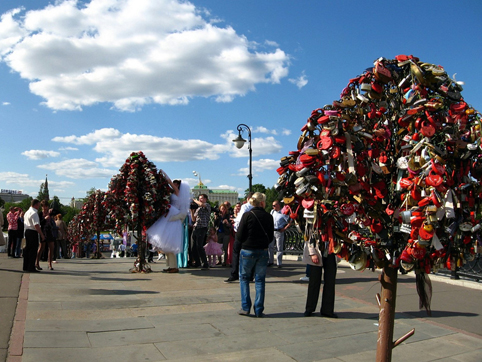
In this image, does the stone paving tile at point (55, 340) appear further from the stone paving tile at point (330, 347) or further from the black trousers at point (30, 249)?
the black trousers at point (30, 249)

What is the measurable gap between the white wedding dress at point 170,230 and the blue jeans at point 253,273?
4090mm

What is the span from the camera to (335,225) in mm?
3117

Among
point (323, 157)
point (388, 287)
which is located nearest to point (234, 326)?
point (388, 287)

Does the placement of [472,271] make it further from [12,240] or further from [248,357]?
[12,240]

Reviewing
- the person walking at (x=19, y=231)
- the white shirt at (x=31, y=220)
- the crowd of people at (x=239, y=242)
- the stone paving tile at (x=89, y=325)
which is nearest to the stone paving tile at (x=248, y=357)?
the crowd of people at (x=239, y=242)

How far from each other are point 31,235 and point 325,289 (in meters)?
7.18

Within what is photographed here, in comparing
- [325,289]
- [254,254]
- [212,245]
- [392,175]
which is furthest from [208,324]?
[212,245]

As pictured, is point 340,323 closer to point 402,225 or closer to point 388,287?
point 388,287

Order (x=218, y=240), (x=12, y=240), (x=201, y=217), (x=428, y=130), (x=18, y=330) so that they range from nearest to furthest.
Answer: (x=428, y=130) → (x=18, y=330) → (x=201, y=217) → (x=218, y=240) → (x=12, y=240)

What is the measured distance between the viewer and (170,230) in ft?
33.9

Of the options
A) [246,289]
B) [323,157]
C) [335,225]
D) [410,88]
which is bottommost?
[246,289]

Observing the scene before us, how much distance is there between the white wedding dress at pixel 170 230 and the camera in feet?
33.5

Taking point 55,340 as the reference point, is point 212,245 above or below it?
above

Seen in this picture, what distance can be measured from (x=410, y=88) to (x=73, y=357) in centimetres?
395
